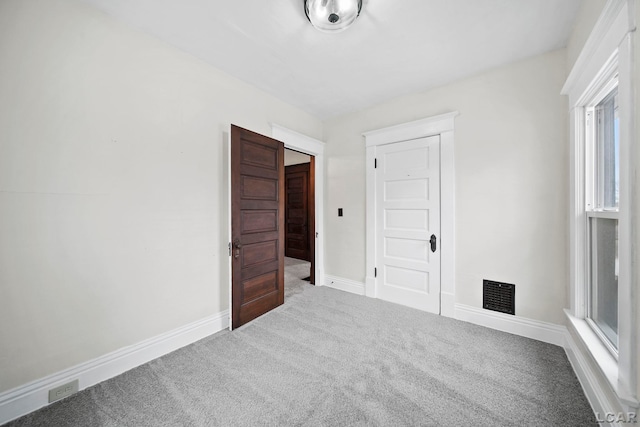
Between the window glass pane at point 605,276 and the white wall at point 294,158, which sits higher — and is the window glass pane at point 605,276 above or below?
below

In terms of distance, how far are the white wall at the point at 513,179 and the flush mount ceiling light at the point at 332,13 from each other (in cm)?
154

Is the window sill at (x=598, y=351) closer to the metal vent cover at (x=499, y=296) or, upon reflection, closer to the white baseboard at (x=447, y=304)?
the metal vent cover at (x=499, y=296)

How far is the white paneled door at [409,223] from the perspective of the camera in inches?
107

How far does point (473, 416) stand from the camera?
1.36 meters

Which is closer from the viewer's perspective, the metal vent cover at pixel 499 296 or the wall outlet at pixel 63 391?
the wall outlet at pixel 63 391

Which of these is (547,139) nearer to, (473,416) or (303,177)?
(473,416)

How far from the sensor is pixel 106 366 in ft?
5.54

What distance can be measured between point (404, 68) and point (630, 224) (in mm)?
2082

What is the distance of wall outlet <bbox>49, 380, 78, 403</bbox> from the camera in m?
1.48

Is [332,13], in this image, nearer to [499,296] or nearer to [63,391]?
[499,296]

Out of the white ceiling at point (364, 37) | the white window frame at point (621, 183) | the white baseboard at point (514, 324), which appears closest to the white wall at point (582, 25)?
the white ceiling at point (364, 37)

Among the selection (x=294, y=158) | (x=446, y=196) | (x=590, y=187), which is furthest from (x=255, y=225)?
(x=294, y=158)

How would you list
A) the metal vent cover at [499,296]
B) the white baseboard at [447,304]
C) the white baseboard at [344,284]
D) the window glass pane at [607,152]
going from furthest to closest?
the white baseboard at [344,284], the white baseboard at [447,304], the metal vent cover at [499,296], the window glass pane at [607,152]

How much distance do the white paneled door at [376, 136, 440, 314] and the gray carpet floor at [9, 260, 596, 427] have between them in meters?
0.60
